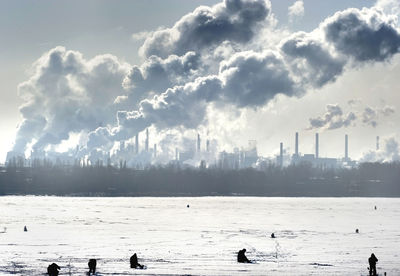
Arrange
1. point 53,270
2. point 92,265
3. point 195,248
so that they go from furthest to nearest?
point 195,248 → point 92,265 → point 53,270

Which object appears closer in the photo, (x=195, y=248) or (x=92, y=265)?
(x=92, y=265)

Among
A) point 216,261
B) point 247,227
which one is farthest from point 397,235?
point 216,261

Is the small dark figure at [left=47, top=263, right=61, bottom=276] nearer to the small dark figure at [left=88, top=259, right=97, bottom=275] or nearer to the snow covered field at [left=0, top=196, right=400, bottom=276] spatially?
the snow covered field at [left=0, top=196, right=400, bottom=276]

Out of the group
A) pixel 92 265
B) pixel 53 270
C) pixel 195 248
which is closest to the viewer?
pixel 53 270

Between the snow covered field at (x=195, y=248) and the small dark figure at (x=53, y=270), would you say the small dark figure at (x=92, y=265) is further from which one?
the small dark figure at (x=53, y=270)

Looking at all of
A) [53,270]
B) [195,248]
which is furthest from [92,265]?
[195,248]

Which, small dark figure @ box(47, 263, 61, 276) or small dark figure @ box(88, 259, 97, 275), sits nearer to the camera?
small dark figure @ box(47, 263, 61, 276)

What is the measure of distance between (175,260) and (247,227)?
47641 mm

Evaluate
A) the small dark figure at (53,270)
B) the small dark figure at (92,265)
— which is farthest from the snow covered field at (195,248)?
the small dark figure at (53,270)

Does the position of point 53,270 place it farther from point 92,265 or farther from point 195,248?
point 195,248

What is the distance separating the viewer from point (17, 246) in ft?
254

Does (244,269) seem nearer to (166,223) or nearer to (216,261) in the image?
(216,261)

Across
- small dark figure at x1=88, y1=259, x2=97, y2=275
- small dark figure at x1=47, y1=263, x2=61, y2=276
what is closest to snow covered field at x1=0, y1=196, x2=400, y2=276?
small dark figure at x1=88, y1=259, x2=97, y2=275

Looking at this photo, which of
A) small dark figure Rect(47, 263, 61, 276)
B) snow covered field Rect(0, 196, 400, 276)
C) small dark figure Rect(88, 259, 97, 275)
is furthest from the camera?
snow covered field Rect(0, 196, 400, 276)
